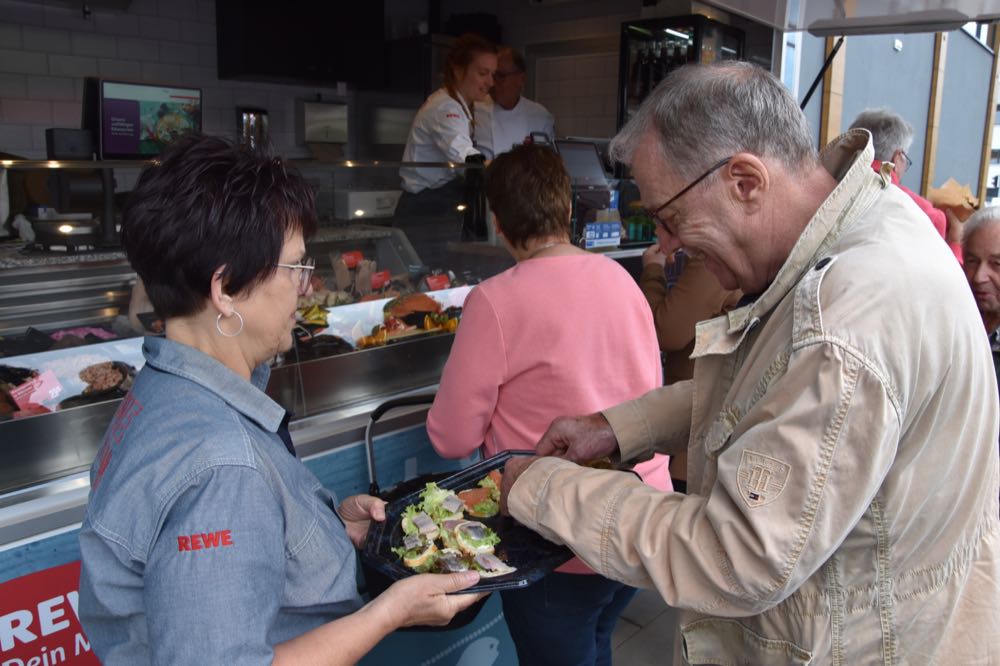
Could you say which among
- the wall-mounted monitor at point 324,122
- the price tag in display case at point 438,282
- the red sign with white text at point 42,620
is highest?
the wall-mounted monitor at point 324,122

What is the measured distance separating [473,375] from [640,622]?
2.10 metres

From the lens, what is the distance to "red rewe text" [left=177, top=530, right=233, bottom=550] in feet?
3.55

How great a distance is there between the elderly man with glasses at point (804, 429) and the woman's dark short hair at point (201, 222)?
2.20 ft

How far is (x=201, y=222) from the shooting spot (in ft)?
3.99

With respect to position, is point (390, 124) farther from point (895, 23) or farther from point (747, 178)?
point (747, 178)

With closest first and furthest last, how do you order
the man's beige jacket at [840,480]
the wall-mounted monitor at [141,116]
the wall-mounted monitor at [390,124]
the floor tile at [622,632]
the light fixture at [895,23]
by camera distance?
the man's beige jacket at [840,480] < the light fixture at [895,23] < the floor tile at [622,632] < the wall-mounted monitor at [141,116] < the wall-mounted monitor at [390,124]

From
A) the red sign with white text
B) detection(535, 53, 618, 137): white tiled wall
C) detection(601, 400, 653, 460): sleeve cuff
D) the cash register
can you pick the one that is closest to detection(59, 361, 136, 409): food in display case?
the red sign with white text

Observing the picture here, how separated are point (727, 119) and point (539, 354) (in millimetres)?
955

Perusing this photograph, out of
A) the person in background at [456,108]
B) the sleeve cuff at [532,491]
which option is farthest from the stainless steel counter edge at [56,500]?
the person in background at [456,108]

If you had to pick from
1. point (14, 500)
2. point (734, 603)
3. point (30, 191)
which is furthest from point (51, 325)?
point (734, 603)

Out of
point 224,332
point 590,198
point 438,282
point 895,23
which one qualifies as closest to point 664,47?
point 590,198

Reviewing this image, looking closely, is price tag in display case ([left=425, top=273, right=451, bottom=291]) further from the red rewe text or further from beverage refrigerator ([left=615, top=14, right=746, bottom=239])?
beverage refrigerator ([left=615, top=14, right=746, bottom=239])

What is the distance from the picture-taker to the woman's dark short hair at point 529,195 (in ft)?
7.41

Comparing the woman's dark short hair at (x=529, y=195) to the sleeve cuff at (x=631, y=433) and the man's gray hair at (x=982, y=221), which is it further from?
the man's gray hair at (x=982, y=221)
